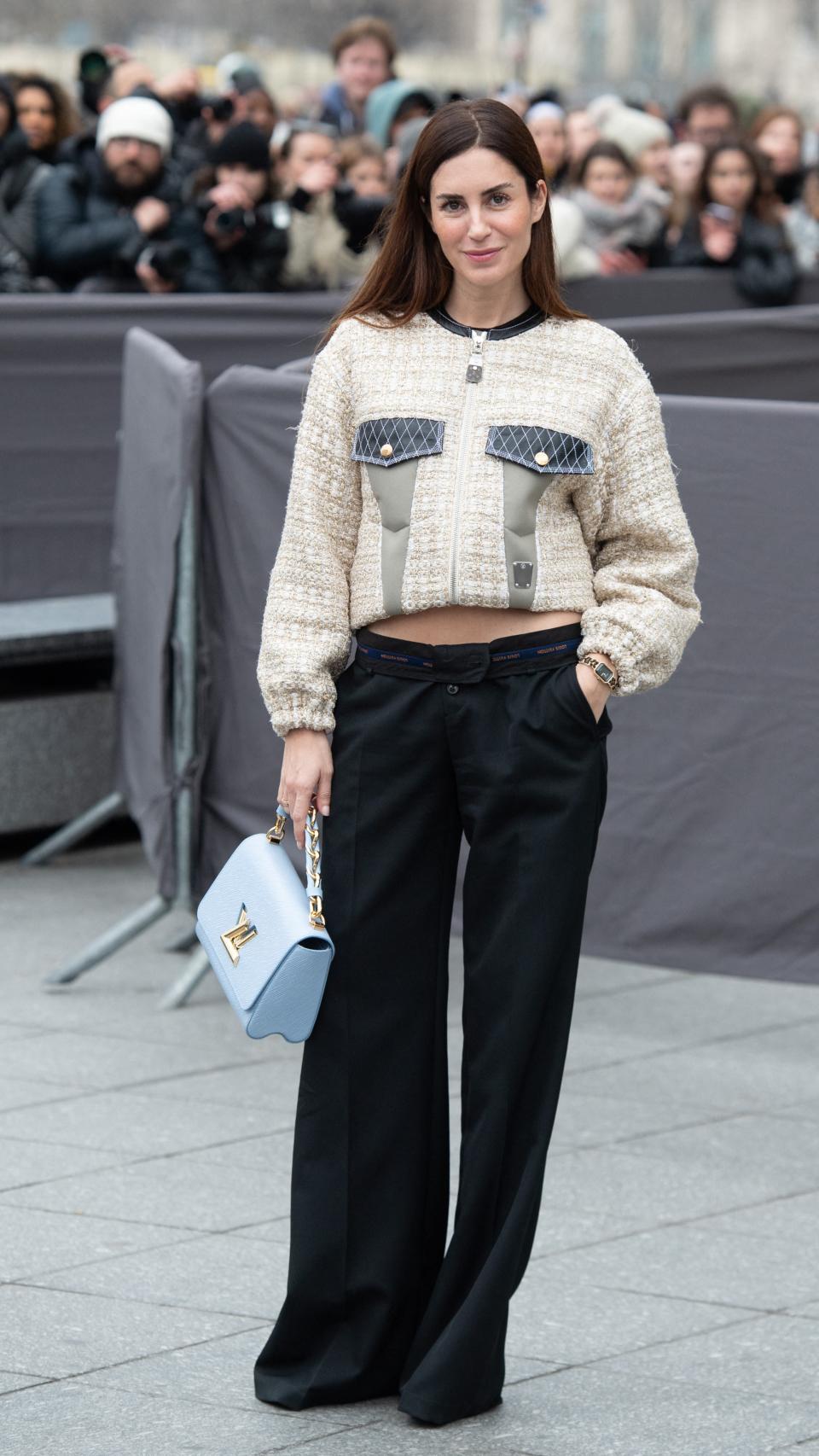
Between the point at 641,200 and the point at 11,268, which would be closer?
the point at 11,268

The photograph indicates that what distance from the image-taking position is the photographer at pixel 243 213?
30.8ft

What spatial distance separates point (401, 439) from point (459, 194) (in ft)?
1.17

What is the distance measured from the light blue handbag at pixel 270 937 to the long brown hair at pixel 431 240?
2.56 ft

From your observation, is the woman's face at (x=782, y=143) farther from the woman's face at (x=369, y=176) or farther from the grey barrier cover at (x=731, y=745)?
the grey barrier cover at (x=731, y=745)

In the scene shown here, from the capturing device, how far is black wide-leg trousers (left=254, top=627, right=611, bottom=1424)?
337 cm

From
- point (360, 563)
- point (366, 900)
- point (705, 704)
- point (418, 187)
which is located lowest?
point (705, 704)

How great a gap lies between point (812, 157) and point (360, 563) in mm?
14922

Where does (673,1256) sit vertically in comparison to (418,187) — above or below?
below

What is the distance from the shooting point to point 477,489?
10.8 feet

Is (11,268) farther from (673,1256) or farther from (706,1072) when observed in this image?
(673,1256)

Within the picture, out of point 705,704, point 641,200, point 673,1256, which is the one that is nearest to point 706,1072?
point 705,704

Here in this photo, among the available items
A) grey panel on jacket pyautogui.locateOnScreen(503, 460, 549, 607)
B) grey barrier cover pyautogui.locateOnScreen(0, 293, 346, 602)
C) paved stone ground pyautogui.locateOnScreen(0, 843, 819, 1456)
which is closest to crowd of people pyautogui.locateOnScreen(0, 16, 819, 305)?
grey barrier cover pyautogui.locateOnScreen(0, 293, 346, 602)

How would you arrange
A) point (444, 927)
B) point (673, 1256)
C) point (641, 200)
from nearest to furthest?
point (444, 927)
point (673, 1256)
point (641, 200)

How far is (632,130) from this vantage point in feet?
47.3
